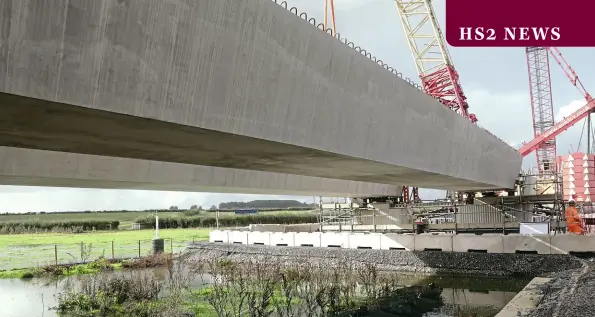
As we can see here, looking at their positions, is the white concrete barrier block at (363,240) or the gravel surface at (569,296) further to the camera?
the white concrete barrier block at (363,240)

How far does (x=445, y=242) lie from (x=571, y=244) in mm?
4597

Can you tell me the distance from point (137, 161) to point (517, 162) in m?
20.1

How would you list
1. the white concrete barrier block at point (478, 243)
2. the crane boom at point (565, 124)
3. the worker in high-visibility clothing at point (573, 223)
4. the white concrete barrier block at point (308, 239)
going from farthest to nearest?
the crane boom at point (565, 124)
the white concrete barrier block at point (308, 239)
the worker in high-visibility clothing at point (573, 223)
the white concrete barrier block at point (478, 243)

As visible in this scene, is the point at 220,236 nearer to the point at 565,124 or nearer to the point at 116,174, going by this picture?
the point at 116,174

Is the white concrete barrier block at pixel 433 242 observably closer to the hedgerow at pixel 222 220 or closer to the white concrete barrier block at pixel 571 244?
the white concrete barrier block at pixel 571 244

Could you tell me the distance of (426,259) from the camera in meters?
21.7

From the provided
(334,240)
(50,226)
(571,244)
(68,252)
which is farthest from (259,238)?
(50,226)

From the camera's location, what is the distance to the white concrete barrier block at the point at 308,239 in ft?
82.3

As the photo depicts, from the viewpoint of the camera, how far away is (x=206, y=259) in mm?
28250

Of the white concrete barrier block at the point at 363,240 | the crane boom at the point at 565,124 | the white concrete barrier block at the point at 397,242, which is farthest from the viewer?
the crane boom at the point at 565,124

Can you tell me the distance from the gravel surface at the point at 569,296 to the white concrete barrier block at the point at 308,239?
11510mm

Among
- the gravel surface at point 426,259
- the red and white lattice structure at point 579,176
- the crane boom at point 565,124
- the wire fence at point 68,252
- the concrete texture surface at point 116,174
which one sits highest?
the crane boom at point 565,124

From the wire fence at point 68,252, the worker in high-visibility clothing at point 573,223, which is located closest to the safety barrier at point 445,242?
the worker in high-visibility clothing at point 573,223

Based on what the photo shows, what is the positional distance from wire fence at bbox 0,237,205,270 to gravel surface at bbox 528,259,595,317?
20.1m
